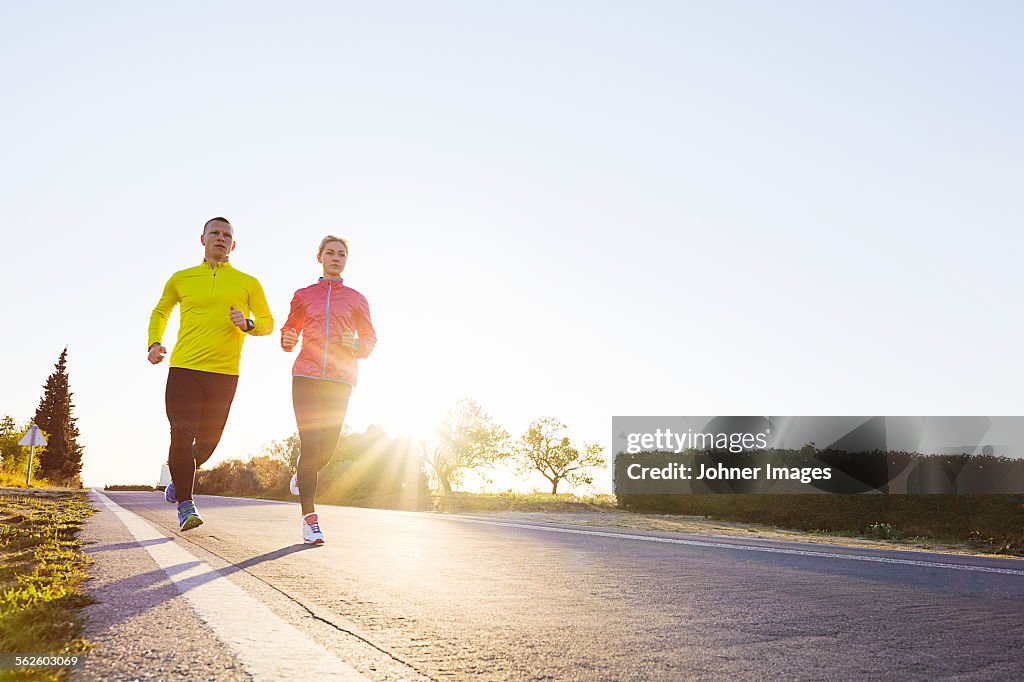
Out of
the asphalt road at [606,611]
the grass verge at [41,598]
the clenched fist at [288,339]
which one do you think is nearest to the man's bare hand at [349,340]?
the clenched fist at [288,339]

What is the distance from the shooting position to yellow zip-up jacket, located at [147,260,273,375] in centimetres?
582

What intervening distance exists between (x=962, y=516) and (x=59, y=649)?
23291 millimetres

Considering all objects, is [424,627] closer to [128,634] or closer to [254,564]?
[128,634]

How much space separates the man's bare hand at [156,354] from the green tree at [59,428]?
2801 inches

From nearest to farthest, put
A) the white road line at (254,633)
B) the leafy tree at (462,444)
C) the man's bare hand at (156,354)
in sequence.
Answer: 1. the white road line at (254,633)
2. the man's bare hand at (156,354)
3. the leafy tree at (462,444)

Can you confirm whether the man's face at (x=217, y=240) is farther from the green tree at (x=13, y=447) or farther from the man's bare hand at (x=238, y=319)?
the green tree at (x=13, y=447)

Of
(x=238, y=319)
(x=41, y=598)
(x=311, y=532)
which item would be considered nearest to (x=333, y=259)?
(x=238, y=319)

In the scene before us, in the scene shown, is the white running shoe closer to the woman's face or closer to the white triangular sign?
the woman's face

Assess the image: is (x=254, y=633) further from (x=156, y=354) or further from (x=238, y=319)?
(x=156, y=354)

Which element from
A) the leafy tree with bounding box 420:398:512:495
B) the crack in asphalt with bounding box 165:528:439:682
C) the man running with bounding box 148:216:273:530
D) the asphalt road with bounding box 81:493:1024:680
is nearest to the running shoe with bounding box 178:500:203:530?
the man running with bounding box 148:216:273:530

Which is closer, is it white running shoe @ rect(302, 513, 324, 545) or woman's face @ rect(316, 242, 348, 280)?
white running shoe @ rect(302, 513, 324, 545)

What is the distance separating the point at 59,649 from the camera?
207 cm

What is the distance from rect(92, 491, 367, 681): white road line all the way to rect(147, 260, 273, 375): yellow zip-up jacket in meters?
2.27

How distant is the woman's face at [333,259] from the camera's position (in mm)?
6059
